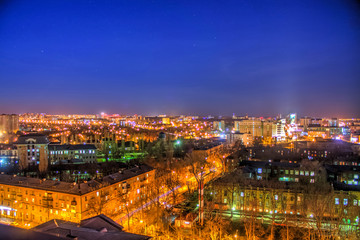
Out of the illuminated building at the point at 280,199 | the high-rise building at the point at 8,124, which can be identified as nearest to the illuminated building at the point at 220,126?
the high-rise building at the point at 8,124

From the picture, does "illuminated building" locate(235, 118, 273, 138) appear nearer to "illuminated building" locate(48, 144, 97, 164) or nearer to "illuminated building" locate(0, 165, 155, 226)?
"illuminated building" locate(48, 144, 97, 164)

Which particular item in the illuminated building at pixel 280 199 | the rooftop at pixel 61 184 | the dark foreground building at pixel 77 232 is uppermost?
→ the dark foreground building at pixel 77 232

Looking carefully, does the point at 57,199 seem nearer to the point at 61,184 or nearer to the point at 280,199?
the point at 61,184

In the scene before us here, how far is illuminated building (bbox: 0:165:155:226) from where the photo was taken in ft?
24.3

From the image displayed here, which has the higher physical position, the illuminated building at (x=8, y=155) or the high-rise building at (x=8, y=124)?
the high-rise building at (x=8, y=124)

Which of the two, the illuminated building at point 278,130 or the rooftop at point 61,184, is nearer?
the rooftop at point 61,184

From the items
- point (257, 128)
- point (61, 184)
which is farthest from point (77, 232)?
point (257, 128)

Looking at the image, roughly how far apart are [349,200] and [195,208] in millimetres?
4702

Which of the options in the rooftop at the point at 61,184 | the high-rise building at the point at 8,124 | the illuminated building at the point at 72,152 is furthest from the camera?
the high-rise building at the point at 8,124

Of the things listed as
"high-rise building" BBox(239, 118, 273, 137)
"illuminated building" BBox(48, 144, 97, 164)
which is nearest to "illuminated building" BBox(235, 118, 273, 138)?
"high-rise building" BBox(239, 118, 273, 137)

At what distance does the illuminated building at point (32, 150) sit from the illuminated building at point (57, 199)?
4982mm

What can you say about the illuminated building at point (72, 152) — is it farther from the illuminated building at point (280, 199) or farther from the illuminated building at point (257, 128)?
the illuminated building at point (257, 128)

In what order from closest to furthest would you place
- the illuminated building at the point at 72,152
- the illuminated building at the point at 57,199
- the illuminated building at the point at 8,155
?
the illuminated building at the point at 57,199 → the illuminated building at the point at 8,155 → the illuminated building at the point at 72,152

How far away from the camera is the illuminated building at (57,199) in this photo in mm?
7410
